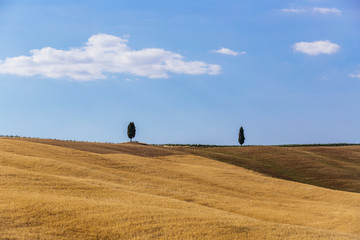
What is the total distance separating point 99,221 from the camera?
1239cm

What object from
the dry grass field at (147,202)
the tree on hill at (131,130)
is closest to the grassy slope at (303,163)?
the dry grass field at (147,202)

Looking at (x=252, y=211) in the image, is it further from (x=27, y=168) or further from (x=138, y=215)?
(x=27, y=168)

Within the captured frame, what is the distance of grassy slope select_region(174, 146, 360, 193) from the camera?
39.5m

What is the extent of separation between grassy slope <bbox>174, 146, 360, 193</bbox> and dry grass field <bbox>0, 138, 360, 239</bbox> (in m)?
9.81

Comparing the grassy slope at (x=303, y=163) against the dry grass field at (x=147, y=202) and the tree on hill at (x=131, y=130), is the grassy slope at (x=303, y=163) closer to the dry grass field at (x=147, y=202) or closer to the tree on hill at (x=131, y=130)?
the dry grass field at (x=147, y=202)

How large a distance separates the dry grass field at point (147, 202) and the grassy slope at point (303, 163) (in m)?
9.81

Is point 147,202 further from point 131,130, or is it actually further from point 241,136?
point 241,136

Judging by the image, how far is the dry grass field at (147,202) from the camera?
1205 centimetres

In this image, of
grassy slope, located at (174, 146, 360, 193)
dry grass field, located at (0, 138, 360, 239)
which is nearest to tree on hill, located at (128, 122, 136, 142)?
grassy slope, located at (174, 146, 360, 193)

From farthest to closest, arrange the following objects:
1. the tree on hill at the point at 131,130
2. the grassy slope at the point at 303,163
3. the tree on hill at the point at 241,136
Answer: the tree on hill at the point at 241,136 < the tree on hill at the point at 131,130 < the grassy slope at the point at 303,163

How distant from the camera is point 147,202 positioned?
15.8m

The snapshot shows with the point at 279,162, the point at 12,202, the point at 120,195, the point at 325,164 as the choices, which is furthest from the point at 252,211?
the point at 325,164

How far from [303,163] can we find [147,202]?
3387cm

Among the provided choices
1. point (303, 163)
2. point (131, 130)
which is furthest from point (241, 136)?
point (303, 163)
